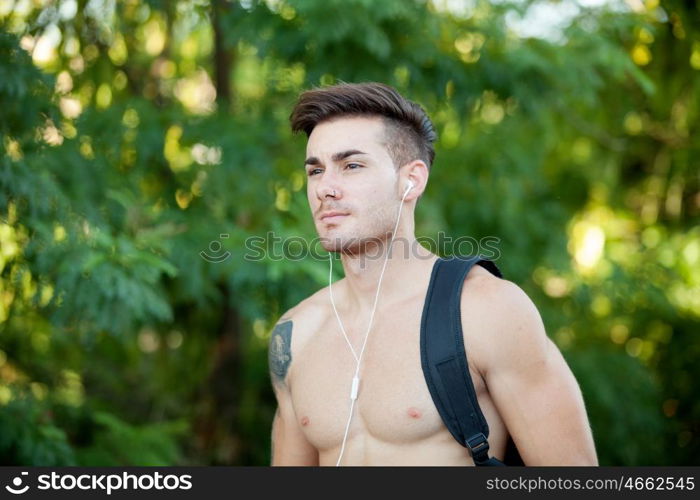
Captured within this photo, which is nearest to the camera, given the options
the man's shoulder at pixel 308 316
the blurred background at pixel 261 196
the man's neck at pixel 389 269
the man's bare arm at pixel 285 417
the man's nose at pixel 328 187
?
the man's nose at pixel 328 187

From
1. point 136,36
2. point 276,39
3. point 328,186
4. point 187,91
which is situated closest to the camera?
point 328,186

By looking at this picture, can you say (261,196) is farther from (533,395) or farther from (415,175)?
(533,395)

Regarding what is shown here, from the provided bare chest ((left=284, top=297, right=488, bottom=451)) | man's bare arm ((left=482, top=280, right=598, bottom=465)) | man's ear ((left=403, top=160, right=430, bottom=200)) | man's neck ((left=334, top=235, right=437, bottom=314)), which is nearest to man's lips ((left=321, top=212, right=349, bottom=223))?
man's neck ((left=334, top=235, right=437, bottom=314))

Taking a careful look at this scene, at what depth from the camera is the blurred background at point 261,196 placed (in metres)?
4.43

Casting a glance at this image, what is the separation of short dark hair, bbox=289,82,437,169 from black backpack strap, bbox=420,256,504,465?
1.86 ft

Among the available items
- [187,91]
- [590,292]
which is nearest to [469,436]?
[590,292]

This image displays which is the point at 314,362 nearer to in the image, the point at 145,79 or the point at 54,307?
the point at 54,307

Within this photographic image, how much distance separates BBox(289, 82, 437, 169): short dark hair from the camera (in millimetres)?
2992

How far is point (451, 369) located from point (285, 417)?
2.78 feet

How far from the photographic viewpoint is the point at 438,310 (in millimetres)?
2715

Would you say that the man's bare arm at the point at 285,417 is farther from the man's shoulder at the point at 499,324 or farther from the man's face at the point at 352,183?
the man's shoulder at the point at 499,324

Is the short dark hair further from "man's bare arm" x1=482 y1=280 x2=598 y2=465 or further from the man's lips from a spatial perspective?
"man's bare arm" x1=482 y1=280 x2=598 y2=465

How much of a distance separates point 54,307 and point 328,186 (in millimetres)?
2275

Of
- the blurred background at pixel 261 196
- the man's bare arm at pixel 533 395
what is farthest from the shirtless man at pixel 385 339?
the blurred background at pixel 261 196
